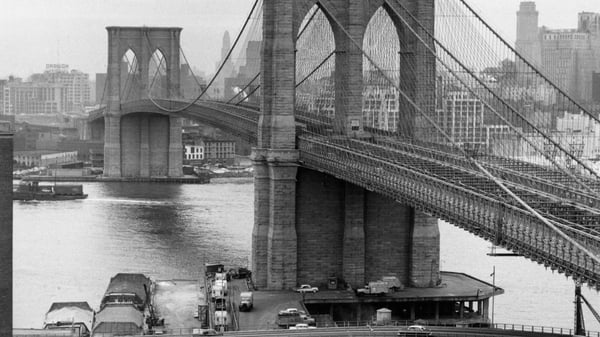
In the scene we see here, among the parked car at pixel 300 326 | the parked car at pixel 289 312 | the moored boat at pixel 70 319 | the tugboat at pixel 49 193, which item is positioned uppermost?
the tugboat at pixel 49 193

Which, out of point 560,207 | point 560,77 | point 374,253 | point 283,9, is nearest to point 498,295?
point 374,253

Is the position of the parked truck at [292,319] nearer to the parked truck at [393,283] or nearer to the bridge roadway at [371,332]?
the bridge roadway at [371,332]

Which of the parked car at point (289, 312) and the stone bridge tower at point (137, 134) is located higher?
the stone bridge tower at point (137, 134)

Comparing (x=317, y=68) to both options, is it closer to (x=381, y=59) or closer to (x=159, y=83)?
(x=381, y=59)

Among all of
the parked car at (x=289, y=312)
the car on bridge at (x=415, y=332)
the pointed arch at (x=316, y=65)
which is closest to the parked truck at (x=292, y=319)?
the parked car at (x=289, y=312)

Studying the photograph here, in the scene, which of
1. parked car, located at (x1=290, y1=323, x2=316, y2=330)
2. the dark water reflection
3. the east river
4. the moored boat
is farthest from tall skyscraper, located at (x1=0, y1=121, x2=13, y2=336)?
the dark water reflection

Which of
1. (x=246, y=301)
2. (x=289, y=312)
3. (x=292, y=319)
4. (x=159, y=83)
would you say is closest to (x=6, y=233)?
(x=292, y=319)
